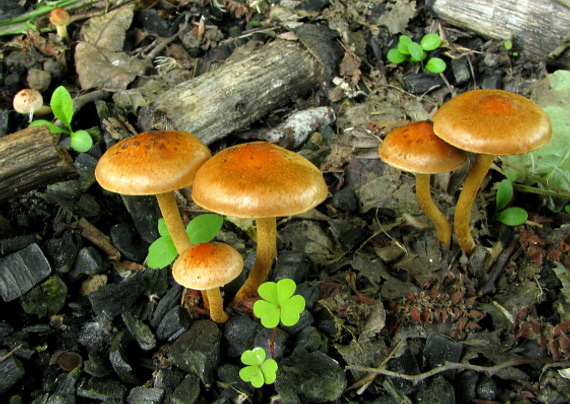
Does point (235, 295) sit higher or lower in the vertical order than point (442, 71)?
lower

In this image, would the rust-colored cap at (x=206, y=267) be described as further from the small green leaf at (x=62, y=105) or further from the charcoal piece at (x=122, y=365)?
the small green leaf at (x=62, y=105)

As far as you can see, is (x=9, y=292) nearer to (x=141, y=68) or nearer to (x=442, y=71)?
(x=141, y=68)

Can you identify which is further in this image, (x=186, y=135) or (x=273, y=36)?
(x=273, y=36)

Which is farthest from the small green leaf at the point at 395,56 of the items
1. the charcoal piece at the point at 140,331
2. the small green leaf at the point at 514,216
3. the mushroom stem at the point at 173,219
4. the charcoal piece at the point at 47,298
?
the charcoal piece at the point at 47,298

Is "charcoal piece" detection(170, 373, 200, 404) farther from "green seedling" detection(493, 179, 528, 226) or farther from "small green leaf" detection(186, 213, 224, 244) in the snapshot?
"green seedling" detection(493, 179, 528, 226)

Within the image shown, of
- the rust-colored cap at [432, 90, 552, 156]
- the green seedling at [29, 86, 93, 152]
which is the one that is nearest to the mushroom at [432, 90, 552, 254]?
the rust-colored cap at [432, 90, 552, 156]

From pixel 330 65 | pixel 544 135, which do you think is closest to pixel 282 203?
pixel 544 135

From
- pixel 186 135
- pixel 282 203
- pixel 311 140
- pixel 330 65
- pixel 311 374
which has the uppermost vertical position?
pixel 186 135
